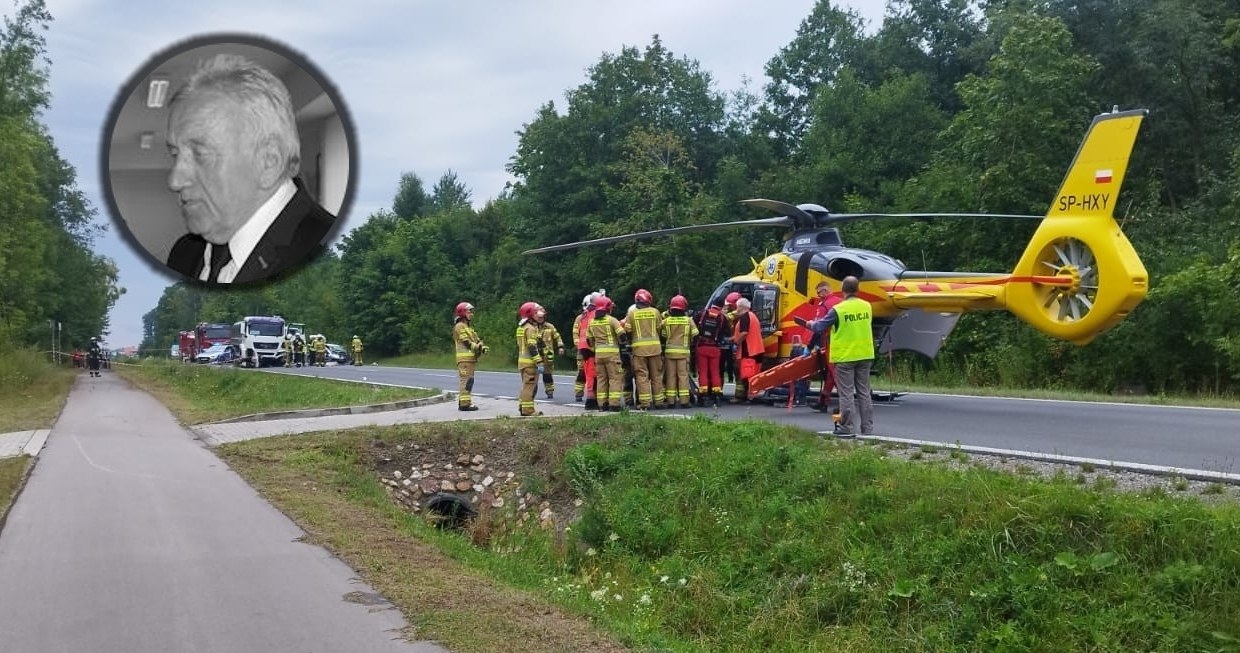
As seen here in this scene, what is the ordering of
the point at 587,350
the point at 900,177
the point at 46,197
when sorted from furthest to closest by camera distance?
the point at 900,177, the point at 587,350, the point at 46,197

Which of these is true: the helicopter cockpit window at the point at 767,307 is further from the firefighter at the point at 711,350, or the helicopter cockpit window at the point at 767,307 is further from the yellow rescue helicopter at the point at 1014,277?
the firefighter at the point at 711,350

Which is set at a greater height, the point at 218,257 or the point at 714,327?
the point at 714,327

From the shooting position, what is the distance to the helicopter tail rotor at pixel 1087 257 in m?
13.4

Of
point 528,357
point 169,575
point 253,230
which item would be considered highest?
point 253,230

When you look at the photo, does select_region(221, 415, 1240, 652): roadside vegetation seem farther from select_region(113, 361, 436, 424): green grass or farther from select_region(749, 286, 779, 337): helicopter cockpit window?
select_region(113, 361, 436, 424): green grass

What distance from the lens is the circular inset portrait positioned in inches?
66.4

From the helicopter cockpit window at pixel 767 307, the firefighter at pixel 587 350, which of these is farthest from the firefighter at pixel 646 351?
the helicopter cockpit window at pixel 767 307

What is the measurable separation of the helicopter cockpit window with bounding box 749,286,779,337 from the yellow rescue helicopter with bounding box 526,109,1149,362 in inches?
0.7

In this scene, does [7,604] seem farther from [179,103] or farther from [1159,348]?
[1159,348]

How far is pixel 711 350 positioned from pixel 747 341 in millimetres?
710

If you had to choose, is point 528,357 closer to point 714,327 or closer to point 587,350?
point 587,350

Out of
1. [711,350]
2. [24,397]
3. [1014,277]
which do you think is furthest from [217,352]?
[24,397]

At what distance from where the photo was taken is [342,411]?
18.7 meters

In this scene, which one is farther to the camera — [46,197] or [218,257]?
[46,197]
